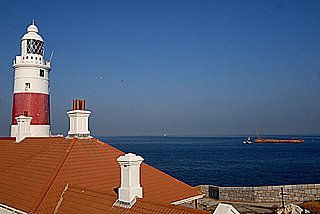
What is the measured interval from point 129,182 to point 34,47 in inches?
769

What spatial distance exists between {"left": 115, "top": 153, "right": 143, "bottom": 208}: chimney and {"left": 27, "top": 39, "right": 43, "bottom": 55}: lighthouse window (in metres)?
18.9

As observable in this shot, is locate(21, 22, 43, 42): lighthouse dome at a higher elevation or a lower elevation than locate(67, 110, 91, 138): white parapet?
higher

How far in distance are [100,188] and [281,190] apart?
22.4 m

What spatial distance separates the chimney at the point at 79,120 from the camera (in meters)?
16.2

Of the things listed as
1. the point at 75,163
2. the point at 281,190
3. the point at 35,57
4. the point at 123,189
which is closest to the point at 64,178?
the point at 75,163

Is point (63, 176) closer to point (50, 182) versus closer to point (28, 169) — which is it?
point (50, 182)

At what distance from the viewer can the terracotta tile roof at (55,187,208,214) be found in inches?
364

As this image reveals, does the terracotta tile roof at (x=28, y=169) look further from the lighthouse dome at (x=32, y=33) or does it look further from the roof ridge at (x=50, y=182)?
the lighthouse dome at (x=32, y=33)

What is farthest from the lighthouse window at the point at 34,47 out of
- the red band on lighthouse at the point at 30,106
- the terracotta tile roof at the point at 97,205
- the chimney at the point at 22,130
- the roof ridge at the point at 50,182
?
the terracotta tile roof at the point at 97,205

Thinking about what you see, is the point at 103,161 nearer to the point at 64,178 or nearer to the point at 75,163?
the point at 75,163

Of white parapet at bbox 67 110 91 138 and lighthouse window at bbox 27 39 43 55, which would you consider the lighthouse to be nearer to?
lighthouse window at bbox 27 39 43 55

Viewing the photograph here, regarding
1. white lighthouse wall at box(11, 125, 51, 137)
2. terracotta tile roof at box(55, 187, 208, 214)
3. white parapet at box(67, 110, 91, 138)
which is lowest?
terracotta tile roof at box(55, 187, 208, 214)

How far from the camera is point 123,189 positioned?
1015cm

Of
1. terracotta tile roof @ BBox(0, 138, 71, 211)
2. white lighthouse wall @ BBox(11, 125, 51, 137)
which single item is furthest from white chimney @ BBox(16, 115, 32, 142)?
white lighthouse wall @ BBox(11, 125, 51, 137)
